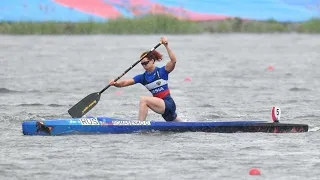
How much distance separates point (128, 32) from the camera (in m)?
65.6

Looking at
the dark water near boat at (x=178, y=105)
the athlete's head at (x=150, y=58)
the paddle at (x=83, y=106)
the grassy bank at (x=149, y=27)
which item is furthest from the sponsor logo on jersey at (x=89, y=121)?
the grassy bank at (x=149, y=27)

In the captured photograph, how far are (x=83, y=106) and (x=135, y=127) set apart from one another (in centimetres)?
209

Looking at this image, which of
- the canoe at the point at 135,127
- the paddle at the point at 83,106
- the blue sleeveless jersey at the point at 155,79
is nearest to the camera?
the canoe at the point at 135,127

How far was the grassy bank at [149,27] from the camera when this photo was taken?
6425 cm

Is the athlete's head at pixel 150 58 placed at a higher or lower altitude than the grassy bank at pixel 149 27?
higher

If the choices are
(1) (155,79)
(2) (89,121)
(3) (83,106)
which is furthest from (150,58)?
(3) (83,106)

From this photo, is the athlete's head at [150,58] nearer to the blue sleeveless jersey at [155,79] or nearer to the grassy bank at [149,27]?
the blue sleeveless jersey at [155,79]

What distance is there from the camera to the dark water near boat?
17.0 meters

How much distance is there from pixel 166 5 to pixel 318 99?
39326 millimetres

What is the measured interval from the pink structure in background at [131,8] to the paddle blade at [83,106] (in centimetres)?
4349

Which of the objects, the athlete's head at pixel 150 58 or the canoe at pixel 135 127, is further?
the athlete's head at pixel 150 58

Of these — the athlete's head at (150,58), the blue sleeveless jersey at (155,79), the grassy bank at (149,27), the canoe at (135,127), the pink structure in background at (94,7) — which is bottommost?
the grassy bank at (149,27)

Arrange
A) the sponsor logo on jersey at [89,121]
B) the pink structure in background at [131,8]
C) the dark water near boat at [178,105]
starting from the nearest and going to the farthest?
the dark water near boat at [178,105], the sponsor logo on jersey at [89,121], the pink structure in background at [131,8]

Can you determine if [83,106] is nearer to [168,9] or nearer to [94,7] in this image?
[168,9]
